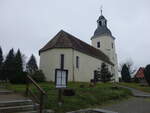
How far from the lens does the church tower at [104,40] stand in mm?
42094

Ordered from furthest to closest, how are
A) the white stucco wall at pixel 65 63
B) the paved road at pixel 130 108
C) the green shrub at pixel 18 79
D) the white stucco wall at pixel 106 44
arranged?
the white stucco wall at pixel 106 44 → the white stucco wall at pixel 65 63 → the green shrub at pixel 18 79 → the paved road at pixel 130 108

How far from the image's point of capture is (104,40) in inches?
1654

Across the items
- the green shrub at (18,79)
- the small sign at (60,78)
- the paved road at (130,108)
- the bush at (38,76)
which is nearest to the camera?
the small sign at (60,78)

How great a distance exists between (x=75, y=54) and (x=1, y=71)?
12.4 meters

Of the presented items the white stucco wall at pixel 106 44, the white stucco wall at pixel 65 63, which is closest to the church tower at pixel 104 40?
the white stucco wall at pixel 106 44

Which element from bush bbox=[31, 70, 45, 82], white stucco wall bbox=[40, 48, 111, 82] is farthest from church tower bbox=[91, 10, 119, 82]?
bush bbox=[31, 70, 45, 82]

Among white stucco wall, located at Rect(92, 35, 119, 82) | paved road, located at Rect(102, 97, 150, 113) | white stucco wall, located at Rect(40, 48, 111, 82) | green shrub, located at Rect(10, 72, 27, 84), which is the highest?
white stucco wall, located at Rect(92, 35, 119, 82)

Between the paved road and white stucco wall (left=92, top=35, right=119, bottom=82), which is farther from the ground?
white stucco wall (left=92, top=35, right=119, bottom=82)

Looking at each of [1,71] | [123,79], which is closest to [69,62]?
[1,71]

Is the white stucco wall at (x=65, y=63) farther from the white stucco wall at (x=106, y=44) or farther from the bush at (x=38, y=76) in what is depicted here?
the white stucco wall at (x=106, y=44)

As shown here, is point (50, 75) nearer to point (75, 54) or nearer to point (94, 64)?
point (75, 54)

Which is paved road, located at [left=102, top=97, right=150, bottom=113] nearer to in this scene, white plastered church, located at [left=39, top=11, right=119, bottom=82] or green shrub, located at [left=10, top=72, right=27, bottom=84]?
green shrub, located at [left=10, top=72, right=27, bottom=84]

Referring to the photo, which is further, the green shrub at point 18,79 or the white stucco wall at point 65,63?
the white stucco wall at point 65,63

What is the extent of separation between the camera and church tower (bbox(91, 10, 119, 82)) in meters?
42.1
